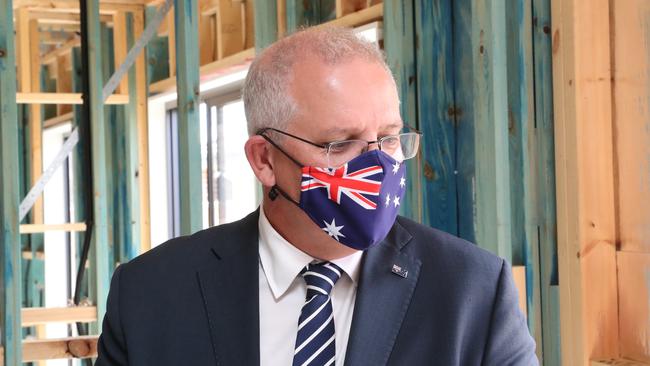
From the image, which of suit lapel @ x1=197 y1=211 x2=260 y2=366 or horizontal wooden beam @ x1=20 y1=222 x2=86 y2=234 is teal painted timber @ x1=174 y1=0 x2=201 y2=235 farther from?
horizontal wooden beam @ x1=20 y1=222 x2=86 y2=234

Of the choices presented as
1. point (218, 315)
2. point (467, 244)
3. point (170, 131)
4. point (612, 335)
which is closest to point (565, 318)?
point (612, 335)

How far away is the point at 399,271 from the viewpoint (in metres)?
1.64

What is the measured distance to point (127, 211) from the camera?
727 centimetres

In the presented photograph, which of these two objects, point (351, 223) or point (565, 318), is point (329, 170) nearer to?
point (351, 223)

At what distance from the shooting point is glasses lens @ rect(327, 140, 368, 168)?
1604 mm

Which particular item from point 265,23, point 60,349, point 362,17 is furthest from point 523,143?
point 60,349

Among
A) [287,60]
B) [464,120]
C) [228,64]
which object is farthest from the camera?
[228,64]

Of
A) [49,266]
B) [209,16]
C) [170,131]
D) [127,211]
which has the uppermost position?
[209,16]

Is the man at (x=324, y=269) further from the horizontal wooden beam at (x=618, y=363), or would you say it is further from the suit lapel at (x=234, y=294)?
the horizontal wooden beam at (x=618, y=363)

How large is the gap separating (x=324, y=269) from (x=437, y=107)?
4.66 feet

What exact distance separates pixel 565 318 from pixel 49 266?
718 cm

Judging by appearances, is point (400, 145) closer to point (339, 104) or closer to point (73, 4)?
point (339, 104)

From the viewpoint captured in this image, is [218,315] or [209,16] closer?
[218,315]

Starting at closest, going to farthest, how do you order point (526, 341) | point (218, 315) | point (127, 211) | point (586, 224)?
point (526, 341) → point (218, 315) → point (586, 224) → point (127, 211)
